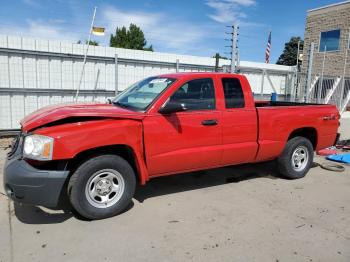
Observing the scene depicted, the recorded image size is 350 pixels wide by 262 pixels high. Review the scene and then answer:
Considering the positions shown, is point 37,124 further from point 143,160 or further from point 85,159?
point 143,160

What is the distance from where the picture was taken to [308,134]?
248 inches

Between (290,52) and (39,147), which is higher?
(290,52)

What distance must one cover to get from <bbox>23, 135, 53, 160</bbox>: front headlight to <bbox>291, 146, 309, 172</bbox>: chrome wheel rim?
14.0 ft

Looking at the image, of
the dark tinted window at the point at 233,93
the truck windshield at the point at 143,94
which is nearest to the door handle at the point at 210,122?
the dark tinted window at the point at 233,93

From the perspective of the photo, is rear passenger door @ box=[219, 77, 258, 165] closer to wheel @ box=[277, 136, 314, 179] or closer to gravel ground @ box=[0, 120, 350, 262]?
gravel ground @ box=[0, 120, 350, 262]

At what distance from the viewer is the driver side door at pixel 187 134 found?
4.37 meters

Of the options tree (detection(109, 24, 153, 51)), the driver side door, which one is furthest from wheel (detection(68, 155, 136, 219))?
tree (detection(109, 24, 153, 51))

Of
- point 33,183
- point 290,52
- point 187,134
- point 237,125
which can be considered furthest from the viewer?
point 290,52

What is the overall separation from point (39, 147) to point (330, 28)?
23166 mm

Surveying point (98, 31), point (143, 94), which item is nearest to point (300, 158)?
point (143, 94)

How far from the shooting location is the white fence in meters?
8.84

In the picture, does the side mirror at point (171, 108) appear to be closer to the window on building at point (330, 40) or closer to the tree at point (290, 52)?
the window on building at point (330, 40)

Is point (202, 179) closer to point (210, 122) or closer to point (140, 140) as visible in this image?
point (210, 122)

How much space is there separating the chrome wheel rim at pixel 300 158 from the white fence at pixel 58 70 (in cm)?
595
